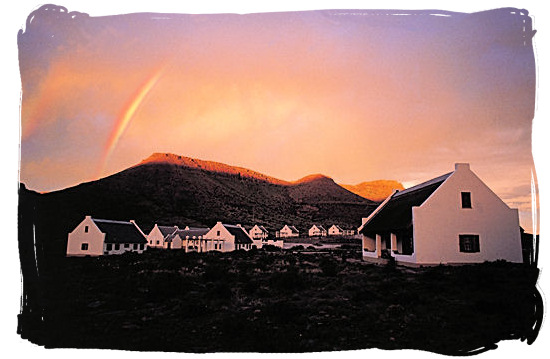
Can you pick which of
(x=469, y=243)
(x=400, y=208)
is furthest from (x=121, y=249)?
(x=469, y=243)

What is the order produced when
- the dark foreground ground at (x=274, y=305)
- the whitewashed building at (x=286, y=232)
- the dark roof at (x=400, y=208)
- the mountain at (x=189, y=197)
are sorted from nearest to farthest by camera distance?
the dark foreground ground at (x=274, y=305), the dark roof at (x=400, y=208), the mountain at (x=189, y=197), the whitewashed building at (x=286, y=232)

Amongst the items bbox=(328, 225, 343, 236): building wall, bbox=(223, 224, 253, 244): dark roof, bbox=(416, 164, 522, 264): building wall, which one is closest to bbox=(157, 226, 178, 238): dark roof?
bbox=(223, 224, 253, 244): dark roof

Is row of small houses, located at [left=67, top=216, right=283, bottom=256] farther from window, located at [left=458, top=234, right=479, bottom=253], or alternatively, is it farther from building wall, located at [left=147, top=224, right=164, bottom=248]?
window, located at [left=458, top=234, right=479, bottom=253]

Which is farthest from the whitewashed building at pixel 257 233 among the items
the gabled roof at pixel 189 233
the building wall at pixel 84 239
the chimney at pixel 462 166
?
the chimney at pixel 462 166

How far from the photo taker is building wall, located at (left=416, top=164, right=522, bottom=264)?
3.68 meters

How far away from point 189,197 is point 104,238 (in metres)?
0.96

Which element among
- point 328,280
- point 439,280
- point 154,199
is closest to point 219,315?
point 328,280

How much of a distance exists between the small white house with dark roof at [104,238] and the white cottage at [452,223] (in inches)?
102

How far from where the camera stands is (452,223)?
12.7ft

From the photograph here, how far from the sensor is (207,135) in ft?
13.6

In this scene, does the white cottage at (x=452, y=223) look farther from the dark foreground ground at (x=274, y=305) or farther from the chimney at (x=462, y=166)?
the dark foreground ground at (x=274, y=305)

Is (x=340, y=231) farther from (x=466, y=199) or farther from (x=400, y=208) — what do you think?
(x=466, y=199)

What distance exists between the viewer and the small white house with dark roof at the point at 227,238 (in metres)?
4.16

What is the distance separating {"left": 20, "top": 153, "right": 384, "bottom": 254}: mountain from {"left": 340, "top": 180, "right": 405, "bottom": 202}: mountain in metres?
0.08
